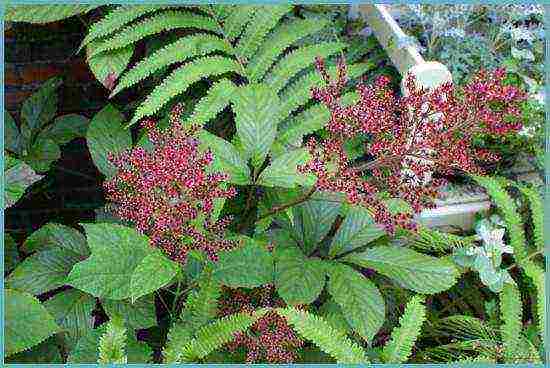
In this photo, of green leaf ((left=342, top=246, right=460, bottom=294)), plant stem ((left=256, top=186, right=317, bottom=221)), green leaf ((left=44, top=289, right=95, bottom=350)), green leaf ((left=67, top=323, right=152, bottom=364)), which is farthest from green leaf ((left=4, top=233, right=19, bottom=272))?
green leaf ((left=342, top=246, right=460, bottom=294))

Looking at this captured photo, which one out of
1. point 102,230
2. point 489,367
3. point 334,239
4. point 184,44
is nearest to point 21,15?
point 184,44

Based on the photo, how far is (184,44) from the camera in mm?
2666

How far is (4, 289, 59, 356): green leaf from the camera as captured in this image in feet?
7.02

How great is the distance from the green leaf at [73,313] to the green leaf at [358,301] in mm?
722

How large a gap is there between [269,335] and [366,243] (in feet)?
1.67

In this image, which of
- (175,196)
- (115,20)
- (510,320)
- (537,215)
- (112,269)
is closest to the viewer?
(175,196)

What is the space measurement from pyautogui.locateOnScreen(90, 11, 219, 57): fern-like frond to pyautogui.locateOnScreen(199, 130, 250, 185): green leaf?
47 cm

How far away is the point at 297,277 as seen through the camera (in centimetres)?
224

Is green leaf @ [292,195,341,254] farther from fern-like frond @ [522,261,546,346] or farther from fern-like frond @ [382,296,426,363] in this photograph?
fern-like frond @ [522,261,546,346]

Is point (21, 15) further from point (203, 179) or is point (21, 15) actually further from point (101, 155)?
point (203, 179)

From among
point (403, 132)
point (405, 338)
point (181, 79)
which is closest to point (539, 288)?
point (405, 338)

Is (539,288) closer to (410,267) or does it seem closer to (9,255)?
(410,267)

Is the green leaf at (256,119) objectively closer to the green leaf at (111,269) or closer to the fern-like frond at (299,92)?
the fern-like frond at (299,92)

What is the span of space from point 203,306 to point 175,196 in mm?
411
